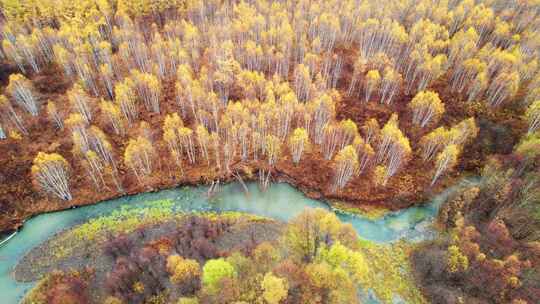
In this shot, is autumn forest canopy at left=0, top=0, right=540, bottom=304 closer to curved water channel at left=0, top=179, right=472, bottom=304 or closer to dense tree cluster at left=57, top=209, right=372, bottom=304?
dense tree cluster at left=57, top=209, right=372, bottom=304

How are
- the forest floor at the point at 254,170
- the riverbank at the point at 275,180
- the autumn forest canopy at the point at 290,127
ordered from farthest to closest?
1. the forest floor at the point at 254,170
2. the riverbank at the point at 275,180
3. the autumn forest canopy at the point at 290,127

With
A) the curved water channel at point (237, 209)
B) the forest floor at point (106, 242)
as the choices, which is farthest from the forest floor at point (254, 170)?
the forest floor at point (106, 242)

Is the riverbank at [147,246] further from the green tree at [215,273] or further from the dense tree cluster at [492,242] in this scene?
the green tree at [215,273]

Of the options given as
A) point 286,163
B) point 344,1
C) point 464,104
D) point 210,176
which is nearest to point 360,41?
point 344,1

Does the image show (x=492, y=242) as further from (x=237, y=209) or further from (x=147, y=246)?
(x=147, y=246)

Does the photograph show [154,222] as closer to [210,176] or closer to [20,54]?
[210,176]

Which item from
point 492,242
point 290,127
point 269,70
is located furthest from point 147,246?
point 269,70
